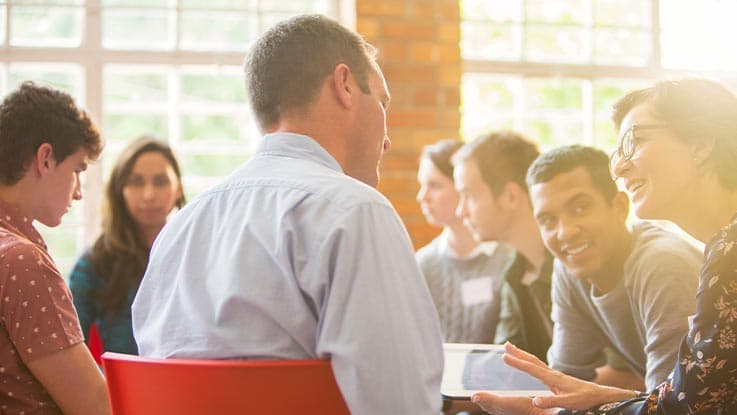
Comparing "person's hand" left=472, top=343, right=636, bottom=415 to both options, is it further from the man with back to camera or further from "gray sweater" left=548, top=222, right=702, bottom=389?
the man with back to camera

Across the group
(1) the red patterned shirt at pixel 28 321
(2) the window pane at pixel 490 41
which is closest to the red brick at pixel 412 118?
(2) the window pane at pixel 490 41

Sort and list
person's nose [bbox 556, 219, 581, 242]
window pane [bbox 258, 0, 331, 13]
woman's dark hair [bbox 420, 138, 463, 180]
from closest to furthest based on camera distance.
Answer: person's nose [bbox 556, 219, 581, 242] < woman's dark hair [bbox 420, 138, 463, 180] < window pane [bbox 258, 0, 331, 13]

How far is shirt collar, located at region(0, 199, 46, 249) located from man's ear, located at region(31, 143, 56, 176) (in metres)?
0.10

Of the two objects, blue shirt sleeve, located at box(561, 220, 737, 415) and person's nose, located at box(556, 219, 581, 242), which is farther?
person's nose, located at box(556, 219, 581, 242)

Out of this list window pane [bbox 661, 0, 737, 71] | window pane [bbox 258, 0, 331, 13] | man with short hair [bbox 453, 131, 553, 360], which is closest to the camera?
man with short hair [bbox 453, 131, 553, 360]

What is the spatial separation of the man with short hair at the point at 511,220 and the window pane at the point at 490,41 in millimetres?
1202

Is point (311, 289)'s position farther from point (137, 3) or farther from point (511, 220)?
point (137, 3)

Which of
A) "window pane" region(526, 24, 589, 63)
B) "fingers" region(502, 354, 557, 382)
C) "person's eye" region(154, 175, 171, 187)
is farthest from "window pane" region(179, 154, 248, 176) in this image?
"fingers" region(502, 354, 557, 382)

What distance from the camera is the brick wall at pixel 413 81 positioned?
13.3 feet

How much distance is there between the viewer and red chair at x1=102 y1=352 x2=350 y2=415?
1.18 meters

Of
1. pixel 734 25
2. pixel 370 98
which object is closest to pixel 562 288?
pixel 370 98

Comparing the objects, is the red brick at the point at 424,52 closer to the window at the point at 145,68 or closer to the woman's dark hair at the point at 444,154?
the window at the point at 145,68

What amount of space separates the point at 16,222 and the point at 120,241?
4.77 feet

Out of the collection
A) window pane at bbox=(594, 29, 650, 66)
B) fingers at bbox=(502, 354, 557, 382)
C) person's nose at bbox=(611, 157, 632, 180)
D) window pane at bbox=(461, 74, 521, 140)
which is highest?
window pane at bbox=(594, 29, 650, 66)
